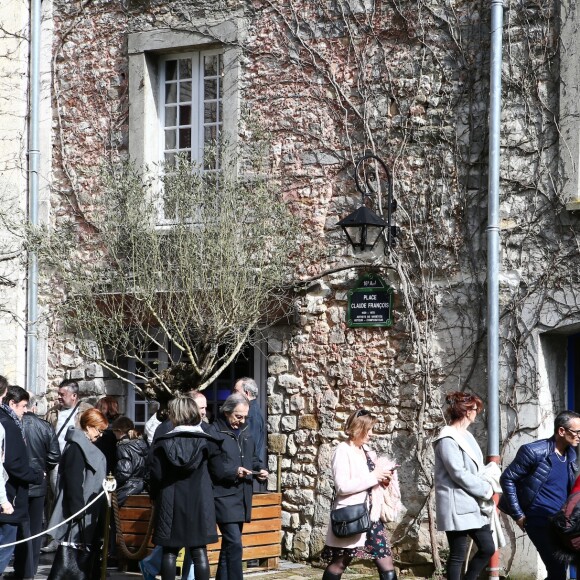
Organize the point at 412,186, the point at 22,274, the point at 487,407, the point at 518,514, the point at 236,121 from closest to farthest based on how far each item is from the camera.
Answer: the point at 518,514, the point at 487,407, the point at 412,186, the point at 236,121, the point at 22,274

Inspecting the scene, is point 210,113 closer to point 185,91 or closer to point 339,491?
point 185,91

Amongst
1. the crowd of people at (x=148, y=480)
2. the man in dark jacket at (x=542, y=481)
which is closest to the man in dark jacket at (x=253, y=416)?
the crowd of people at (x=148, y=480)

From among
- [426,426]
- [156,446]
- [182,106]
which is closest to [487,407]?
[426,426]

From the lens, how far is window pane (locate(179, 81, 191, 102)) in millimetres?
11359

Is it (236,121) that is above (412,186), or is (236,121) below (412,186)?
above

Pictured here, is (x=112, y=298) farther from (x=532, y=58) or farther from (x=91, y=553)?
(x=532, y=58)

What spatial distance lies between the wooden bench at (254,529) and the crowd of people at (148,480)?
195 mm

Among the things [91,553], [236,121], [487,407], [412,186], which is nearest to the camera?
[91,553]

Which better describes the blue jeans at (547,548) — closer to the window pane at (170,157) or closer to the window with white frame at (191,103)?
the window with white frame at (191,103)

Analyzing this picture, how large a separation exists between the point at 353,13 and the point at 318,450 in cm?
394

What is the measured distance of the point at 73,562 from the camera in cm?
791

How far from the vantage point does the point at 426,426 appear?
9.82m

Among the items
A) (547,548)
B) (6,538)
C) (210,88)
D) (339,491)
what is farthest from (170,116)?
(547,548)

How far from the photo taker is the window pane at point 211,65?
11.2m
